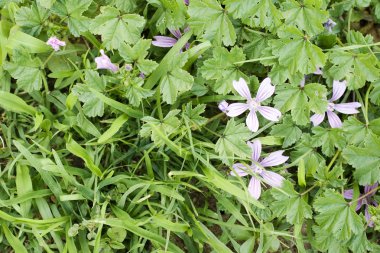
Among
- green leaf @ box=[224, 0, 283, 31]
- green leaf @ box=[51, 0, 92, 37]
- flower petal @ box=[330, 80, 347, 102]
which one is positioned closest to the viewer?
green leaf @ box=[224, 0, 283, 31]

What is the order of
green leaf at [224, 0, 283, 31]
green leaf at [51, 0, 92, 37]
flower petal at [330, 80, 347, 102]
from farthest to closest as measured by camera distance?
flower petal at [330, 80, 347, 102], green leaf at [51, 0, 92, 37], green leaf at [224, 0, 283, 31]

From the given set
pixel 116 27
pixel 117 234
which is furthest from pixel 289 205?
pixel 116 27

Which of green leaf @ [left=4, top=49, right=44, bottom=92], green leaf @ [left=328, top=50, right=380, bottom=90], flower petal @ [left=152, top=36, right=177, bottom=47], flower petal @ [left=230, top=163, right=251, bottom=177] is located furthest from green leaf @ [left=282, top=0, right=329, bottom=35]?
green leaf @ [left=4, top=49, right=44, bottom=92]

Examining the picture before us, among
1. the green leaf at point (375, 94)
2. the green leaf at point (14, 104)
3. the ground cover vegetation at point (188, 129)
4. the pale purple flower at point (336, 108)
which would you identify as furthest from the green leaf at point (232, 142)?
the green leaf at point (14, 104)

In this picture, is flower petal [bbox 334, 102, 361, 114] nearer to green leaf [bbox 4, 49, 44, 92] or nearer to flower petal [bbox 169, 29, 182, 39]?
flower petal [bbox 169, 29, 182, 39]

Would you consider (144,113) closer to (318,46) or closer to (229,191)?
(229,191)

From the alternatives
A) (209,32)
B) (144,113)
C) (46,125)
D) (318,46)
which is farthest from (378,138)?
(46,125)

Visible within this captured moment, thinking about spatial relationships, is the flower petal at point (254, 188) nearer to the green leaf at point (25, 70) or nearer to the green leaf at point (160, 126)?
the green leaf at point (160, 126)
